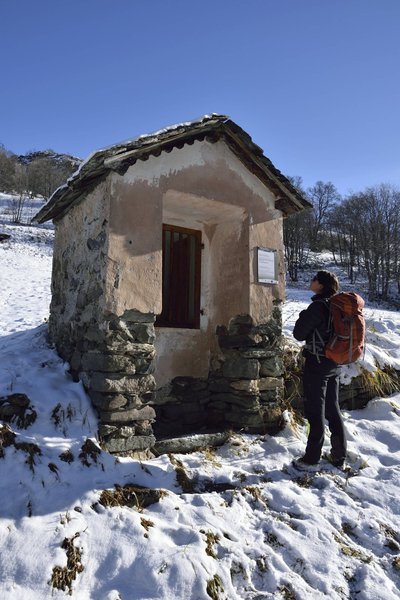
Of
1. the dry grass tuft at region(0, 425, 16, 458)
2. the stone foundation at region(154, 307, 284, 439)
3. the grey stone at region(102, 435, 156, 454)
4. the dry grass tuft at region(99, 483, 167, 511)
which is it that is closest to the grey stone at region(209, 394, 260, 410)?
the stone foundation at region(154, 307, 284, 439)

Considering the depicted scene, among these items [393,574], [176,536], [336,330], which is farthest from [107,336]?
[393,574]

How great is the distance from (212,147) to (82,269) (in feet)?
6.84

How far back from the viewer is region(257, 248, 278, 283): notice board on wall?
17.9 ft

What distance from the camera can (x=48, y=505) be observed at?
10.3 feet

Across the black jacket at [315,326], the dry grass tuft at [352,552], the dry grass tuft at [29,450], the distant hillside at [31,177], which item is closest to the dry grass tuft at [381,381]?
the black jacket at [315,326]

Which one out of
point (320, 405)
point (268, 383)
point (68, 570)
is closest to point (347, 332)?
point (320, 405)

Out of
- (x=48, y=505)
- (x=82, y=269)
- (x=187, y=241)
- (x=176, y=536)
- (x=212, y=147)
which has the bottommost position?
(x=176, y=536)

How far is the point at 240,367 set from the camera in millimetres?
5266

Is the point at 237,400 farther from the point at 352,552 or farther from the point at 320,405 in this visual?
the point at 352,552

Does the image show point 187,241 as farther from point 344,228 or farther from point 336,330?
point 344,228

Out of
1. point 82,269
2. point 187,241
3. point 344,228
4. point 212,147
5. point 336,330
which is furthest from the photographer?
point 344,228

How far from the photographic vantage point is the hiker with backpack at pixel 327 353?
4105mm

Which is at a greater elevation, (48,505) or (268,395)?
(268,395)

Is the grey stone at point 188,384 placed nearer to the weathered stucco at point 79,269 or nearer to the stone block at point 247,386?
the stone block at point 247,386
